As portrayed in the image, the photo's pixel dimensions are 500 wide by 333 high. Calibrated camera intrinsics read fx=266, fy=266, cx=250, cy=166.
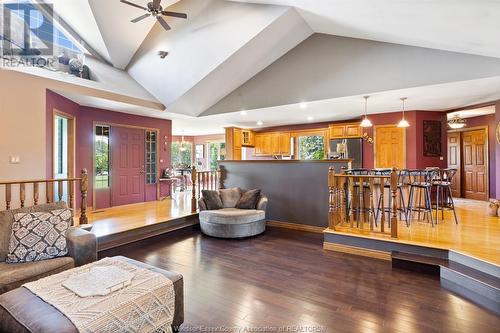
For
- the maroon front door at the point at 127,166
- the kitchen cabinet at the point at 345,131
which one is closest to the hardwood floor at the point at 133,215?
the maroon front door at the point at 127,166

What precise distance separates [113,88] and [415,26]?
5.34 m

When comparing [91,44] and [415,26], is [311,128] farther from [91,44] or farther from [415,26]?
[91,44]

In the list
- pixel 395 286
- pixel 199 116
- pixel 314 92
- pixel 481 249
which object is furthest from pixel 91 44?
pixel 481 249

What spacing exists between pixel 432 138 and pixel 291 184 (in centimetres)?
385

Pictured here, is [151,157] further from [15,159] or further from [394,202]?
[394,202]

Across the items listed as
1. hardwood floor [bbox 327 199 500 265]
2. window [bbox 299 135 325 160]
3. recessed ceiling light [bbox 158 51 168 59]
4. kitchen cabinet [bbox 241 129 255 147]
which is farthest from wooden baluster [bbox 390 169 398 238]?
kitchen cabinet [bbox 241 129 255 147]

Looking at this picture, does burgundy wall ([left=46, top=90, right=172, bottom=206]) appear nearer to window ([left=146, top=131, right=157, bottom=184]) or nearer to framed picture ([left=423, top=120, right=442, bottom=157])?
window ([left=146, top=131, right=157, bottom=184])

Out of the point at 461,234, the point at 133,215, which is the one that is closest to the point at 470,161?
the point at 461,234

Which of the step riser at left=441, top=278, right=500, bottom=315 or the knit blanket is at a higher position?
the knit blanket

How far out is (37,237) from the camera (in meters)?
2.65

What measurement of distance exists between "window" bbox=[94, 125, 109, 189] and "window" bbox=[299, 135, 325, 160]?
556 cm

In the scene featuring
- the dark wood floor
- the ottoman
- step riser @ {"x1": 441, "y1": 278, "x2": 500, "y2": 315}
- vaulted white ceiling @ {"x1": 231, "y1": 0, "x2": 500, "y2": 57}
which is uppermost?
vaulted white ceiling @ {"x1": 231, "y1": 0, "x2": 500, "y2": 57}

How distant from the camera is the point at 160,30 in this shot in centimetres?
525

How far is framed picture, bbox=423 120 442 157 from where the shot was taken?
6434mm
